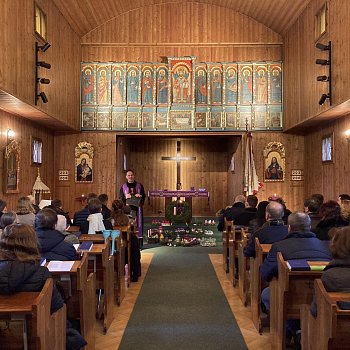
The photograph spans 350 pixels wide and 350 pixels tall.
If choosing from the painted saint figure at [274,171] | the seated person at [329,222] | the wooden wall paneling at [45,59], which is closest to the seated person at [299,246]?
the seated person at [329,222]

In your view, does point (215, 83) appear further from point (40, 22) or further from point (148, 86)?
point (40, 22)

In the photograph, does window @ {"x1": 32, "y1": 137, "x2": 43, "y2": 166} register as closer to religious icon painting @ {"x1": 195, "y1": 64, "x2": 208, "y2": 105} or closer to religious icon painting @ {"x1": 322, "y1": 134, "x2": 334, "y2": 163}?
religious icon painting @ {"x1": 195, "y1": 64, "x2": 208, "y2": 105}

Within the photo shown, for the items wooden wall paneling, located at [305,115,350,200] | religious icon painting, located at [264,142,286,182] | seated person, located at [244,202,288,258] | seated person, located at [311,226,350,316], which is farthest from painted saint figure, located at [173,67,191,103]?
seated person, located at [311,226,350,316]

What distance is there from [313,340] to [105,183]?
Result: 1297 centimetres

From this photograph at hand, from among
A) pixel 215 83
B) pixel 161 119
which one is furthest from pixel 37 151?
pixel 215 83

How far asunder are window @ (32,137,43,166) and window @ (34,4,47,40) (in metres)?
3.05

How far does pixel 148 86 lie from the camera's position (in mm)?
15875

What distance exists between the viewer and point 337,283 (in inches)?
132

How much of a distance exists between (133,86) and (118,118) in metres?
1.16

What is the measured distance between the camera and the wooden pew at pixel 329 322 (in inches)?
117

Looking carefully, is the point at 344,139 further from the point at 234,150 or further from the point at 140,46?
the point at 140,46

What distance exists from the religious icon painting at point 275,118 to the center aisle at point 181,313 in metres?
7.04

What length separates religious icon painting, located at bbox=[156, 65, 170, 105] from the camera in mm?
15852

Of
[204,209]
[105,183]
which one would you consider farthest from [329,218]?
[204,209]
